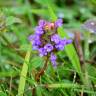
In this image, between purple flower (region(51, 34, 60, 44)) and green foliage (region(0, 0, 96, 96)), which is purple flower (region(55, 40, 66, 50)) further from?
green foliage (region(0, 0, 96, 96))

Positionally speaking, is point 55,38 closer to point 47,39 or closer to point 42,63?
point 47,39

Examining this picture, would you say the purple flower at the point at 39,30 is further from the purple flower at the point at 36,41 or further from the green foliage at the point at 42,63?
the green foliage at the point at 42,63

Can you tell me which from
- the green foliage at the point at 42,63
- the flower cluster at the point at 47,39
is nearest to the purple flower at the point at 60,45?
the flower cluster at the point at 47,39

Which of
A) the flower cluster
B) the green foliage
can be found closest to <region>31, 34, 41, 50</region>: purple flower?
the flower cluster

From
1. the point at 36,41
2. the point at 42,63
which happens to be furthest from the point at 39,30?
the point at 42,63

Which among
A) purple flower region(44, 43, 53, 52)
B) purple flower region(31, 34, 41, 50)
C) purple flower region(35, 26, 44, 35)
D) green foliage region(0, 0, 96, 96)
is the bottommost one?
green foliage region(0, 0, 96, 96)

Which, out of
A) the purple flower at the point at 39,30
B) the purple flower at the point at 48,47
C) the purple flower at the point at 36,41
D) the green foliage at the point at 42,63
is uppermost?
the purple flower at the point at 39,30

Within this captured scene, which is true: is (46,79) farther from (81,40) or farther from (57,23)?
(81,40)

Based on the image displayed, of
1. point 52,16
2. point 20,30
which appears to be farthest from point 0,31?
point 20,30
